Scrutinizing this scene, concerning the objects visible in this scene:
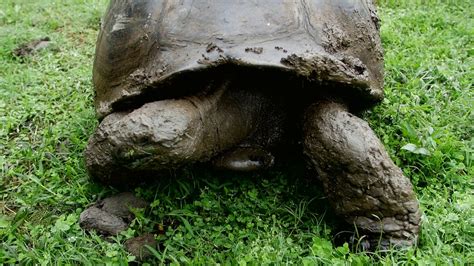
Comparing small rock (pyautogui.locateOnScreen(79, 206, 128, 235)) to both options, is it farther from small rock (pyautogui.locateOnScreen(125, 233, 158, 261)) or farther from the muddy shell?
the muddy shell

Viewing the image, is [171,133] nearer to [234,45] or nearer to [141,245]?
[234,45]

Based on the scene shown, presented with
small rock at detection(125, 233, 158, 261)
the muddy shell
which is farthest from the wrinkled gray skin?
small rock at detection(125, 233, 158, 261)

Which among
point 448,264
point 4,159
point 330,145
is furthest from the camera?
point 4,159

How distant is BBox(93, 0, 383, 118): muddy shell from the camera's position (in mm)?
2545

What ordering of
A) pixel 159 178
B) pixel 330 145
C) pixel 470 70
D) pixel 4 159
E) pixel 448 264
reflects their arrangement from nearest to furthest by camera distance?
pixel 448 264 < pixel 330 145 < pixel 159 178 < pixel 4 159 < pixel 470 70

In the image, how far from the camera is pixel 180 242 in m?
2.68

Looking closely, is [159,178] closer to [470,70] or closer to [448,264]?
[448,264]

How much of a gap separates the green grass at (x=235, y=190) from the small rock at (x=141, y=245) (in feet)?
0.13

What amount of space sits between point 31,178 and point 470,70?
3.31 metres

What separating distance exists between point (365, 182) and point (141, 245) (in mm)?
1154

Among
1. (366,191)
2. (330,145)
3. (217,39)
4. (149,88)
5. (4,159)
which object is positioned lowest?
(4,159)

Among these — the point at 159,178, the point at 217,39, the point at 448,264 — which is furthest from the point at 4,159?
the point at 448,264

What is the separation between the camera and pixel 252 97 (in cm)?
287

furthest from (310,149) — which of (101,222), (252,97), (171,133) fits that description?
(101,222)
